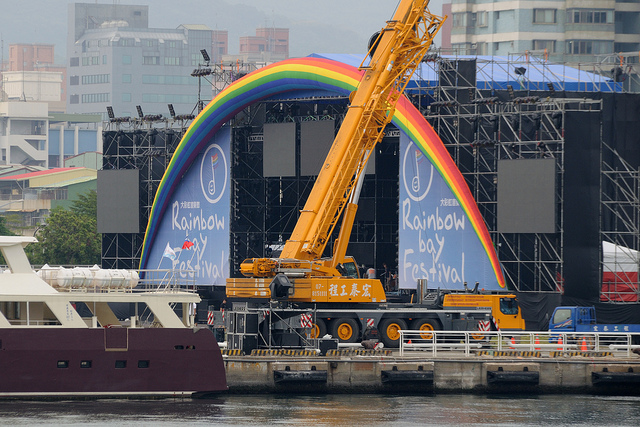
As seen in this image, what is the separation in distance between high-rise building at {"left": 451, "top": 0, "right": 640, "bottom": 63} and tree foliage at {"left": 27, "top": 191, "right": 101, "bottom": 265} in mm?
55460

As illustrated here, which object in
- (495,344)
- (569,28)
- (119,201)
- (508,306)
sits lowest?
(495,344)

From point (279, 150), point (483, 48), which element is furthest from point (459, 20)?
point (279, 150)

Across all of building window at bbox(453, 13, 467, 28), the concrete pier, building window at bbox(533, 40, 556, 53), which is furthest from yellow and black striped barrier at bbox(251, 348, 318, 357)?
building window at bbox(453, 13, 467, 28)

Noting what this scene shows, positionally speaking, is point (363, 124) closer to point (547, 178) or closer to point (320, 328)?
point (320, 328)

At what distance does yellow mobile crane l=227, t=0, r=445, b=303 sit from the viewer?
45.8 metres

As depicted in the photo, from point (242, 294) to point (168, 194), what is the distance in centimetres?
2672

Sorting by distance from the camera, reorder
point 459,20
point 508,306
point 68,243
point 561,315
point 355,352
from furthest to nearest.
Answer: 1. point 459,20
2. point 68,243
3. point 561,315
4. point 508,306
5. point 355,352

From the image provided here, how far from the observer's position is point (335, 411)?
115 ft

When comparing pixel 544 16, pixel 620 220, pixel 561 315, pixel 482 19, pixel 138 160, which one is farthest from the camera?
pixel 482 19

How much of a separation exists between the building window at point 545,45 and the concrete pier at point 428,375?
101254 mm

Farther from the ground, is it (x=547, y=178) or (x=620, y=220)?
(x=547, y=178)

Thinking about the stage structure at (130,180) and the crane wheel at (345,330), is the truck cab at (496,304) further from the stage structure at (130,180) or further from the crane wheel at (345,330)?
the stage structure at (130,180)

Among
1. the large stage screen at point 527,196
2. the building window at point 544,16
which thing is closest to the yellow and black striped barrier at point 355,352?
the large stage screen at point 527,196

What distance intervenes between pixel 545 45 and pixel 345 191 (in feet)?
304
